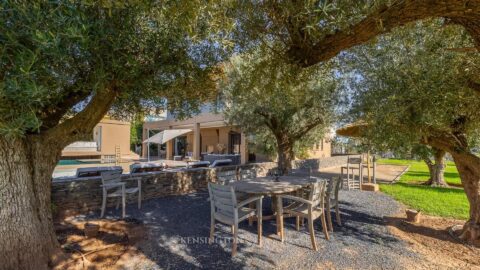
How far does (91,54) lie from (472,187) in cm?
740

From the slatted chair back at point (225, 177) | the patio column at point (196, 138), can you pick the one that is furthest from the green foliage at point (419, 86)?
the patio column at point (196, 138)

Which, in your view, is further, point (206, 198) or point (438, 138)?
point (206, 198)

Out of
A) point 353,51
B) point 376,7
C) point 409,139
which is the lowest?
point 409,139

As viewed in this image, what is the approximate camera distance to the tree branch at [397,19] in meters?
2.25

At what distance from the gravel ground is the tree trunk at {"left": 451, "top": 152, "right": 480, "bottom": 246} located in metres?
1.50

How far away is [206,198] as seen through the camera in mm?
8344

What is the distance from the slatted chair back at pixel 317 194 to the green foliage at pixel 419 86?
4.97 feet

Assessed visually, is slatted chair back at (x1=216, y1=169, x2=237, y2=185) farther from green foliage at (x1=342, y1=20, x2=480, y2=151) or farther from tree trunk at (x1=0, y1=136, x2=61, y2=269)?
tree trunk at (x1=0, y1=136, x2=61, y2=269)

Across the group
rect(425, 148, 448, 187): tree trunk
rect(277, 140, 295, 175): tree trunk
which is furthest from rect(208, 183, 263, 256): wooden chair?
rect(425, 148, 448, 187): tree trunk

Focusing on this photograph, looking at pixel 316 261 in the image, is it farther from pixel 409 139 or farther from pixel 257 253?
pixel 409 139

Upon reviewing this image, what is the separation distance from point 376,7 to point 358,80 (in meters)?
4.87

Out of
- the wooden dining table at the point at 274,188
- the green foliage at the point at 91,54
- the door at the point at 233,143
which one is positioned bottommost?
the wooden dining table at the point at 274,188

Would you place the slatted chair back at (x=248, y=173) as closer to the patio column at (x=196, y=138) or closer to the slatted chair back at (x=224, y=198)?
the slatted chair back at (x=224, y=198)

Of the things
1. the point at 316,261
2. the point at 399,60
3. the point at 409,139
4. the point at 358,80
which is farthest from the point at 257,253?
the point at 358,80
